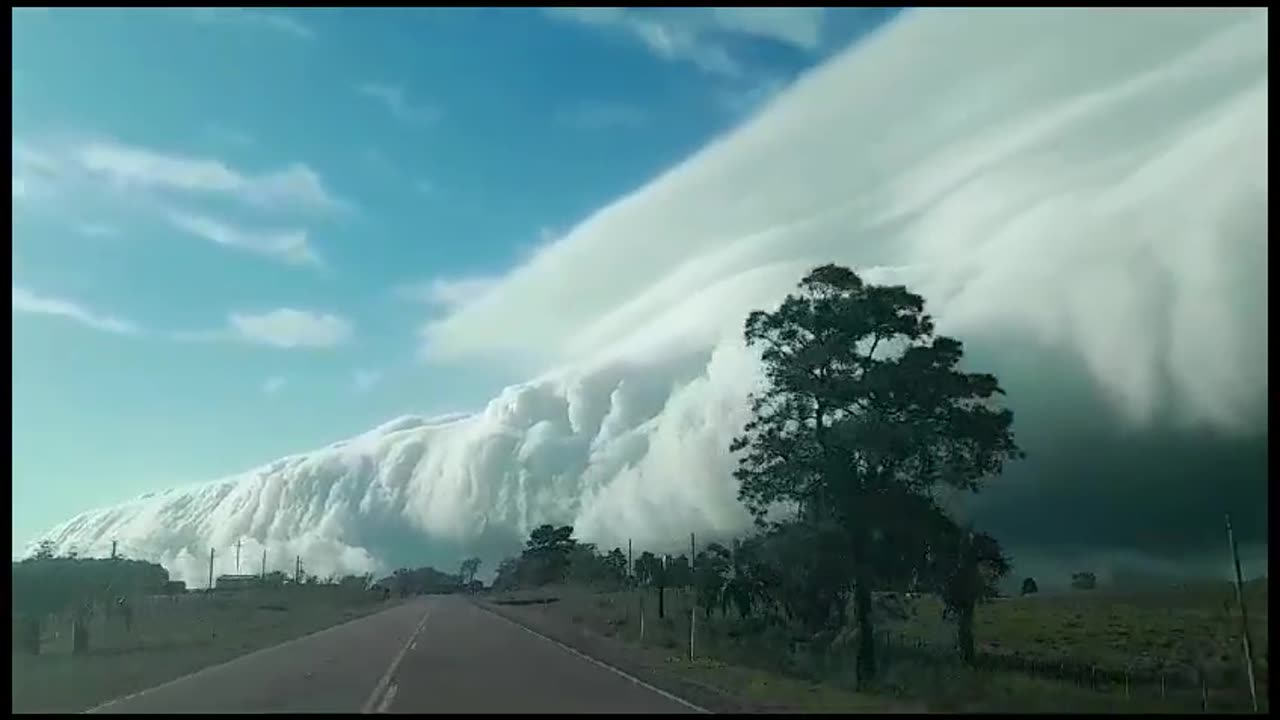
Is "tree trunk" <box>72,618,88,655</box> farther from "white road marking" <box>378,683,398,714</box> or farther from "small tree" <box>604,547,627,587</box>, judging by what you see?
"small tree" <box>604,547,627,587</box>

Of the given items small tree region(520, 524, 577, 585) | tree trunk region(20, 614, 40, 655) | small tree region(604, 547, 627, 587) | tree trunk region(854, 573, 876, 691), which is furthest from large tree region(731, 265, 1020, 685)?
small tree region(520, 524, 577, 585)

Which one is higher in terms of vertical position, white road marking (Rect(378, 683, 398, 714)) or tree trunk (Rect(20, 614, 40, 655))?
tree trunk (Rect(20, 614, 40, 655))

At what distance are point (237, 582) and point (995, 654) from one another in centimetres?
15837

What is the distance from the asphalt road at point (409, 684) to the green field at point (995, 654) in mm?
2805

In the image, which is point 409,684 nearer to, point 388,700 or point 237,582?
point 388,700

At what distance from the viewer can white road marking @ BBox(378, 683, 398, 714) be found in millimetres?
18156

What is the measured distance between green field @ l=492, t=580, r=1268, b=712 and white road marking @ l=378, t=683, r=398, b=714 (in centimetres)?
631

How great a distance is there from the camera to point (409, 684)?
23.5 meters

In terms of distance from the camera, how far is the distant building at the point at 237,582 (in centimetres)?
17012

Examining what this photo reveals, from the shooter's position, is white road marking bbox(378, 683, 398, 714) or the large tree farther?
the large tree

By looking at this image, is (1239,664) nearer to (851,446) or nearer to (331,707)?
(851,446)

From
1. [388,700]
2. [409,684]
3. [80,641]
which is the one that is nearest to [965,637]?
[409,684]

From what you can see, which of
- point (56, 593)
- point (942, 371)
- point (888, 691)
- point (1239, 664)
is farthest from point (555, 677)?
point (56, 593)

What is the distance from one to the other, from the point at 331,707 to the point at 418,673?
8.18 m
